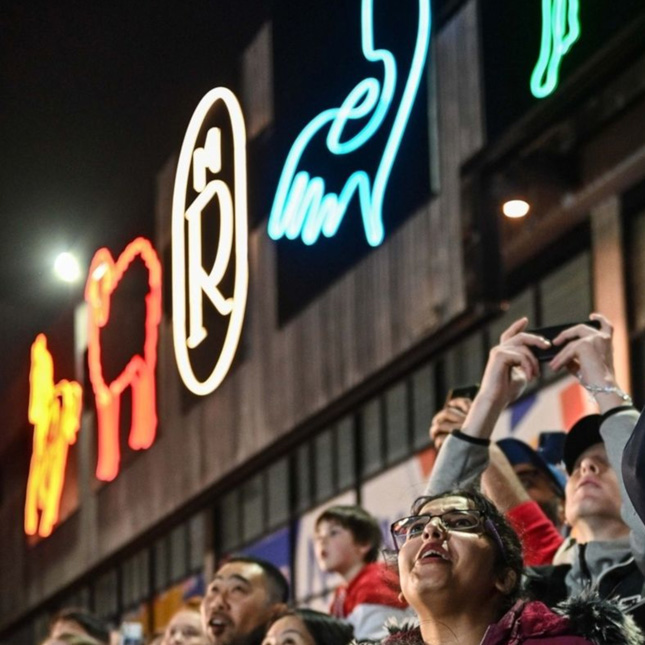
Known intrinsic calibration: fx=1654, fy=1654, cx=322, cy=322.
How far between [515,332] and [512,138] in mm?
6883

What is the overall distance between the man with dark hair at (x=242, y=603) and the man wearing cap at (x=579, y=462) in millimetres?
1644

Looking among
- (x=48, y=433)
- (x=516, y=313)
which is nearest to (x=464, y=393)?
(x=516, y=313)

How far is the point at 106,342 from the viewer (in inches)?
809

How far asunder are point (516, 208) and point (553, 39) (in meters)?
1.57

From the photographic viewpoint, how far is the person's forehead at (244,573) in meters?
6.66

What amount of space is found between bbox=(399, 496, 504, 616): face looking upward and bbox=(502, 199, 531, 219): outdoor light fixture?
8.08 m

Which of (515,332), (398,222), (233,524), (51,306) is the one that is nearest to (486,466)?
(515,332)

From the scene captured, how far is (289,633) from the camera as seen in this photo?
19.4ft

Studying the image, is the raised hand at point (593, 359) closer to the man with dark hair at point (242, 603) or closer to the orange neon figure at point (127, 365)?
the man with dark hair at point (242, 603)

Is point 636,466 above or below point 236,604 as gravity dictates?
below

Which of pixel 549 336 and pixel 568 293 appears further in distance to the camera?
pixel 568 293

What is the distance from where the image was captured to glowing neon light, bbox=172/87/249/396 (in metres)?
6.16

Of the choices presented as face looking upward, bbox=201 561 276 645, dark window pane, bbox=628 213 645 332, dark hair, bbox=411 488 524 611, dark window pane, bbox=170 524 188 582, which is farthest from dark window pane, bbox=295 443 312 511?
dark hair, bbox=411 488 524 611

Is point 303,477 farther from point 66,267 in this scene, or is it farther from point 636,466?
point 636,466
